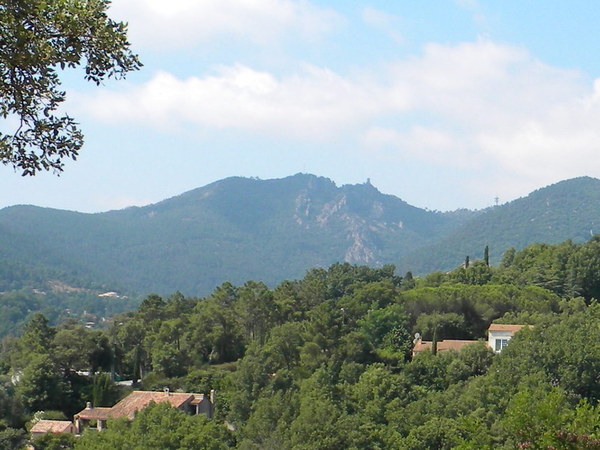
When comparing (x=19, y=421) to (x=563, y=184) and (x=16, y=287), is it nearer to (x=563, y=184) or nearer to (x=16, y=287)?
(x=16, y=287)

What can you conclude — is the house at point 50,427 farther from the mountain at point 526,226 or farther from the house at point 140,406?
the mountain at point 526,226

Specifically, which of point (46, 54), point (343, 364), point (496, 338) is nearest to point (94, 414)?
point (343, 364)

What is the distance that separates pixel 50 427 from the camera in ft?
95.5

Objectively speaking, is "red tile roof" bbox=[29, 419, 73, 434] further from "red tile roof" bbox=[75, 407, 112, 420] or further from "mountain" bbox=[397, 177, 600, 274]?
"mountain" bbox=[397, 177, 600, 274]

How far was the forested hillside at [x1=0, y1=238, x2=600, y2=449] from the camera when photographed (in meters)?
24.2

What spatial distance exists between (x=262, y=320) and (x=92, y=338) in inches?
314

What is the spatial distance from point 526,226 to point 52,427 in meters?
159

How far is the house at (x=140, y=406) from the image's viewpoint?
2997 centimetres

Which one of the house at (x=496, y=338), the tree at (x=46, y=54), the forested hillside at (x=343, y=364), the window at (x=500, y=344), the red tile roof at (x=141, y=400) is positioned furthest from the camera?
the house at (x=496, y=338)

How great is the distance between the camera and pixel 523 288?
1565 inches

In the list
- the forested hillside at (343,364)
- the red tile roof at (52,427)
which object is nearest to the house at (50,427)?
the red tile roof at (52,427)

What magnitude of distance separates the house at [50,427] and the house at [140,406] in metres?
0.46

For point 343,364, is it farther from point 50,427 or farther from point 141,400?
point 50,427

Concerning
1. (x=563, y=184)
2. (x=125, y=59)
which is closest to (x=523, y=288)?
(x=125, y=59)
